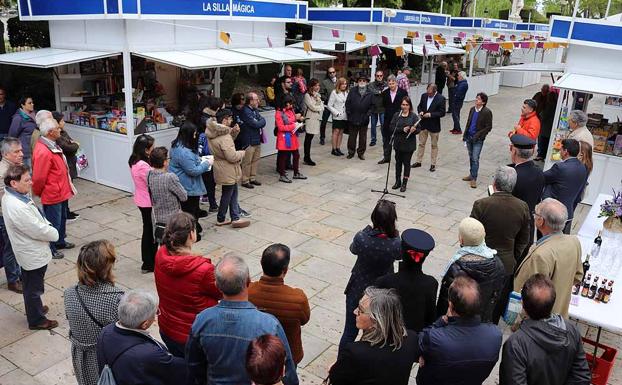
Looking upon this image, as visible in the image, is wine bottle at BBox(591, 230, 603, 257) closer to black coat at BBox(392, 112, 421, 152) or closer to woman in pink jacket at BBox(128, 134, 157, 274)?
black coat at BBox(392, 112, 421, 152)

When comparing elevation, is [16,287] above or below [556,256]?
below

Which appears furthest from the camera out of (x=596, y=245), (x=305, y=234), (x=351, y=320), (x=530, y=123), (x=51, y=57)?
(x=530, y=123)

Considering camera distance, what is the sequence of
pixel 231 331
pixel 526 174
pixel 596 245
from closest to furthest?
pixel 231 331 < pixel 596 245 < pixel 526 174

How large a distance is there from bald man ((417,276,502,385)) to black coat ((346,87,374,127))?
24.7 ft

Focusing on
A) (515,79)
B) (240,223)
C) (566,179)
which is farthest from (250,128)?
(515,79)

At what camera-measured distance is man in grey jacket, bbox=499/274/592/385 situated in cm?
264

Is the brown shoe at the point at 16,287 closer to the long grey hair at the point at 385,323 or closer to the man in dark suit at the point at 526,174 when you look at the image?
the long grey hair at the point at 385,323

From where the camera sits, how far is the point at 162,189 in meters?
5.09

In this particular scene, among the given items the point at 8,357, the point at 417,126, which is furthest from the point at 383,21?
→ the point at 8,357

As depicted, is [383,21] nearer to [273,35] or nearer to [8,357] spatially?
[273,35]

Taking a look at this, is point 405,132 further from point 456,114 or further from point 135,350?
point 135,350

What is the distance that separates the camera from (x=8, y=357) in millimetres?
4141

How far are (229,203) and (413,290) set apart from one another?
4224 millimetres

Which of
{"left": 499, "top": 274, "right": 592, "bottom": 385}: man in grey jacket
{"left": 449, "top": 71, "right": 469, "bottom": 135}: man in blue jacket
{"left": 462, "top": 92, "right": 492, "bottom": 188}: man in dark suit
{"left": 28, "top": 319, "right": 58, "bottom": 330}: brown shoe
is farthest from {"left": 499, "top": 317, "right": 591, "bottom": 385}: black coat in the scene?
{"left": 449, "top": 71, "right": 469, "bottom": 135}: man in blue jacket
